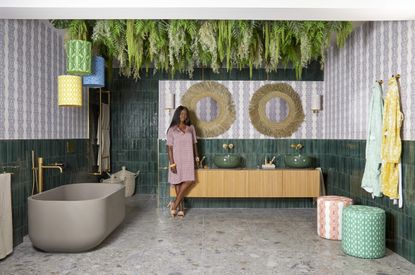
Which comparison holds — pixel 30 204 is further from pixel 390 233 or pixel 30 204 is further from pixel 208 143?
pixel 390 233

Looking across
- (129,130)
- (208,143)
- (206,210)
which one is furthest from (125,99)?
(206,210)

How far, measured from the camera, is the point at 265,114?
595cm

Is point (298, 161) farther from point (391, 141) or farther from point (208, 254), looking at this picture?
point (208, 254)

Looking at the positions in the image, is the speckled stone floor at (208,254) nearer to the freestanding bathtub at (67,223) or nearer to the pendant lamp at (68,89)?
the freestanding bathtub at (67,223)

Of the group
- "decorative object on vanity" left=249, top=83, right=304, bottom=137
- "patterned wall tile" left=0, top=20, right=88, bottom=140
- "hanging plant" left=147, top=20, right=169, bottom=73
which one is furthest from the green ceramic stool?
"patterned wall tile" left=0, top=20, right=88, bottom=140

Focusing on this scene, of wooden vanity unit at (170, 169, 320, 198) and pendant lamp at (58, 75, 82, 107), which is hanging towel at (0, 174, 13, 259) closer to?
pendant lamp at (58, 75, 82, 107)

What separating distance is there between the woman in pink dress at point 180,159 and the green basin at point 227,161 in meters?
0.46

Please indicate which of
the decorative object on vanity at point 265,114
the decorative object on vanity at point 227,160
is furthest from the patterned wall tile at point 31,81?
the decorative object on vanity at point 265,114

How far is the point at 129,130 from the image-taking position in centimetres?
739

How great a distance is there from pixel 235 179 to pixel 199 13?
3143 millimetres

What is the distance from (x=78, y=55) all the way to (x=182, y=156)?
224 cm

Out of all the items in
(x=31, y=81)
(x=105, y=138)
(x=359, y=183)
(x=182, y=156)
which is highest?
(x=31, y=81)

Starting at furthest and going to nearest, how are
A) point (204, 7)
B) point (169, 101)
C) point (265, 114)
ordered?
point (265, 114), point (169, 101), point (204, 7)

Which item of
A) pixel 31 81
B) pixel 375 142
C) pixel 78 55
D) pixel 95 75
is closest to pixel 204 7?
pixel 78 55
